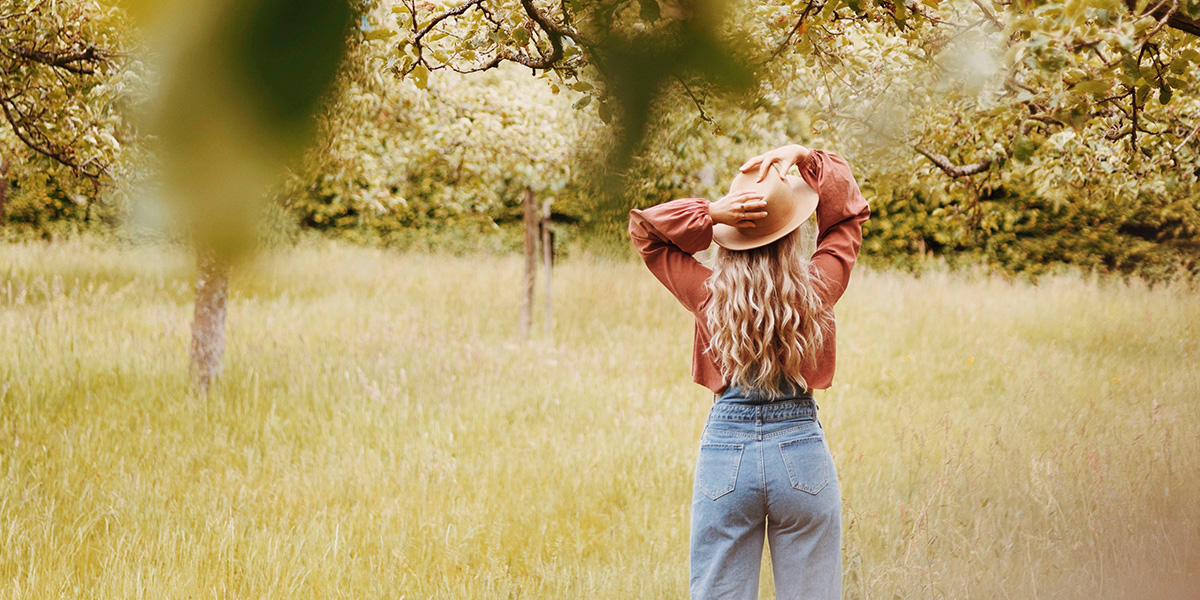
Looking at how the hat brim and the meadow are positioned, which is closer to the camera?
the hat brim

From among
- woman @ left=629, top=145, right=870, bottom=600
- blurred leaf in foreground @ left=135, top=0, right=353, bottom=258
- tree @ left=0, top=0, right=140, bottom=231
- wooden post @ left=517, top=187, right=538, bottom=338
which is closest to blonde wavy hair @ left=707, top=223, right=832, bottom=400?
woman @ left=629, top=145, right=870, bottom=600

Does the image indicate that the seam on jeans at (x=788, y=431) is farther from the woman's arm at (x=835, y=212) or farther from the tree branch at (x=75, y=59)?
the tree branch at (x=75, y=59)

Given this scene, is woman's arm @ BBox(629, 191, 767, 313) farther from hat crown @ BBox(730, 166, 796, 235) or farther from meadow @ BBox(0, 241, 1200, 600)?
meadow @ BBox(0, 241, 1200, 600)

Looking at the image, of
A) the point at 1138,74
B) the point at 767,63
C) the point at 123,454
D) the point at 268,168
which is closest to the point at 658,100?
the point at 767,63

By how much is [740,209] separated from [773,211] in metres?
0.08

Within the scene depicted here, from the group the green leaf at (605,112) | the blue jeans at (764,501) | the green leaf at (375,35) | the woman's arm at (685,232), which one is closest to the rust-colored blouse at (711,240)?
the woman's arm at (685,232)

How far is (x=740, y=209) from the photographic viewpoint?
150cm

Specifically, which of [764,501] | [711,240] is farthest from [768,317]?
[764,501]

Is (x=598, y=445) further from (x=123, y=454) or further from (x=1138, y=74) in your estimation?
(x=1138, y=74)

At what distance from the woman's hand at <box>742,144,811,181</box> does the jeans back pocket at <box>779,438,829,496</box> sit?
0.51 m

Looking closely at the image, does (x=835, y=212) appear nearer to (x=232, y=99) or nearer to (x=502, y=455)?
(x=232, y=99)

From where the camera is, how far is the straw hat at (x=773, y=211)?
1.53 metres

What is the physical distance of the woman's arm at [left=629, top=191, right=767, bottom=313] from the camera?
4.99 feet

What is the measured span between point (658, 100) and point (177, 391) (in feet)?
13.4
